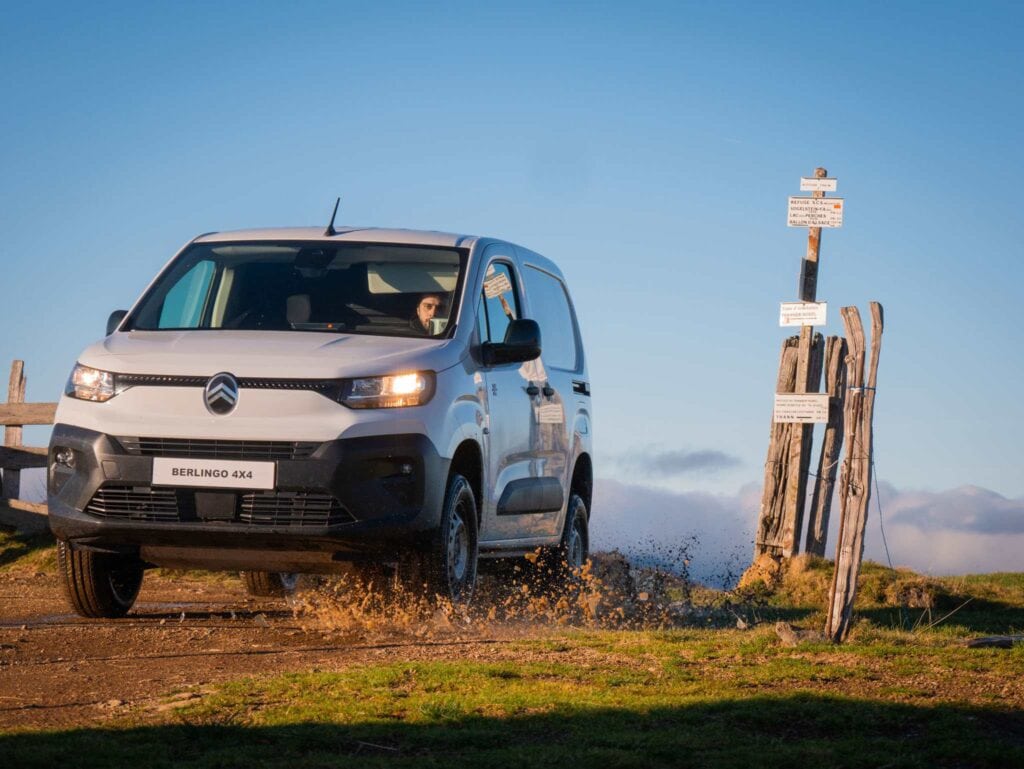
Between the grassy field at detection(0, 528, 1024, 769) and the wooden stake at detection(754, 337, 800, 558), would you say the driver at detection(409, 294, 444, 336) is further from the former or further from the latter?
the wooden stake at detection(754, 337, 800, 558)

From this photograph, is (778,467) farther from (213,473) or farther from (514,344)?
(213,473)

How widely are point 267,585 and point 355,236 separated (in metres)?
3.76

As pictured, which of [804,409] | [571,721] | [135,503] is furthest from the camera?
[804,409]

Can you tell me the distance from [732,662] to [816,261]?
948 cm

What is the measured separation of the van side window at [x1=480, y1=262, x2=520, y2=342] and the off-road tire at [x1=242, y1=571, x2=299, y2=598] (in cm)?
335

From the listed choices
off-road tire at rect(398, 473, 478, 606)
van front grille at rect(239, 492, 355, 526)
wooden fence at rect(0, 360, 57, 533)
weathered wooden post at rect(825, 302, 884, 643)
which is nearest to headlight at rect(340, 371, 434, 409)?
van front grille at rect(239, 492, 355, 526)

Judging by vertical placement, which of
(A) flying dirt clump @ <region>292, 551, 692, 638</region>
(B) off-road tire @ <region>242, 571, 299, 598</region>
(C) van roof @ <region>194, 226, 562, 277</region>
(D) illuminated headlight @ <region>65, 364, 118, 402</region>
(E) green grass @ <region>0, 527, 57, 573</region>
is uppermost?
(C) van roof @ <region>194, 226, 562, 277</region>

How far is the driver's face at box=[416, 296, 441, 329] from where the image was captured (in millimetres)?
8750

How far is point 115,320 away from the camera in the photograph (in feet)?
29.7

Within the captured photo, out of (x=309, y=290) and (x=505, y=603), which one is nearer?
(x=309, y=290)

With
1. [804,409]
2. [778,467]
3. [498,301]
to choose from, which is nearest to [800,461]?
[778,467]

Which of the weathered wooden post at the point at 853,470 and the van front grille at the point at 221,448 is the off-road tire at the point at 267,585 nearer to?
the van front grille at the point at 221,448

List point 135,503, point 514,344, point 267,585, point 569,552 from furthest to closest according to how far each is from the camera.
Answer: point 267,585 → point 569,552 → point 514,344 → point 135,503

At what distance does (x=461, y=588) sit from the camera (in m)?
8.57
